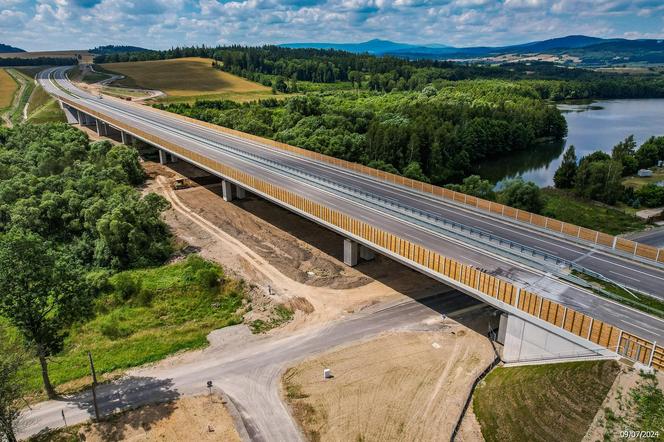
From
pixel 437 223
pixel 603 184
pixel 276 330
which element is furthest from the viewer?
pixel 603 184

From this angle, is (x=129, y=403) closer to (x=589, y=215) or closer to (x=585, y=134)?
(x=589, y=215)

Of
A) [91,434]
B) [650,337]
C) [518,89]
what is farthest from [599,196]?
[518,89]

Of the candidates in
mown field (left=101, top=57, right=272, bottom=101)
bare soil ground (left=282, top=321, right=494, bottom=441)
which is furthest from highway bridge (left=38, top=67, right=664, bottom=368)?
mown field (left=101, top=57, right=272, bottom=101)

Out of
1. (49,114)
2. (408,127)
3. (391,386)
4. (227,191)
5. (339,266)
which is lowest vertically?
(391,386)

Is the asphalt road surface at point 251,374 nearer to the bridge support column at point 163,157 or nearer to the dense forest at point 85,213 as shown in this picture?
the dense forest at point 85,213

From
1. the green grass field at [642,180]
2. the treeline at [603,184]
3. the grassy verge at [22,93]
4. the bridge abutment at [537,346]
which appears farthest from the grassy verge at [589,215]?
the grassy verge at [22,93]

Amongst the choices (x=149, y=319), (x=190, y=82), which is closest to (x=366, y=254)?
(x=149, y=319)
